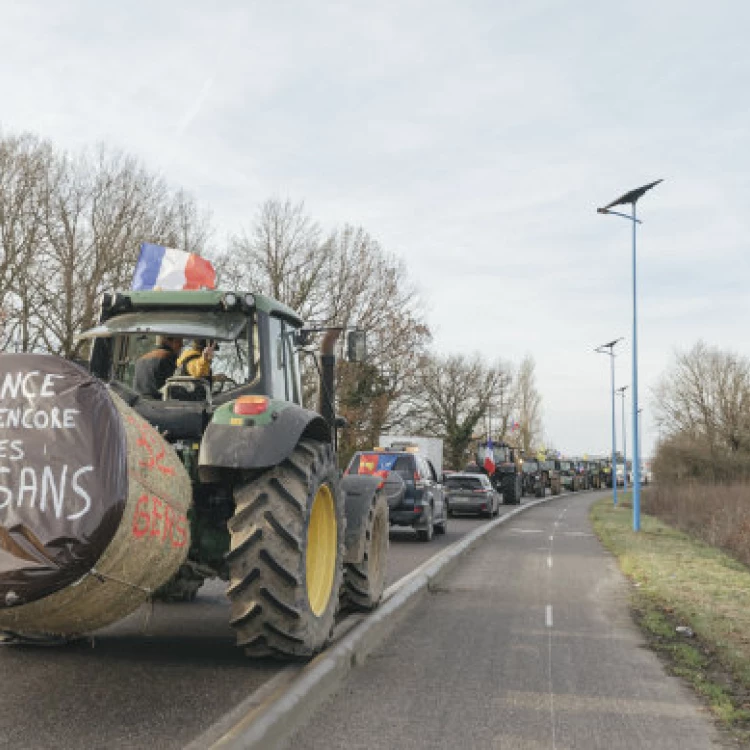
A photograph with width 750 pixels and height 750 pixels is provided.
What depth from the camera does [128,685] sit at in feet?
17.5

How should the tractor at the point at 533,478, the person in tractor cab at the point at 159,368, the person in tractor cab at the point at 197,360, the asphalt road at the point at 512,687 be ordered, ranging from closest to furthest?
1. the asphalt road at the point at 512,687
2. the person in tractor cab at the point at 197,360
3. the person in tractor cab at the point at 159,368
4. the tractor at the point at 533,478

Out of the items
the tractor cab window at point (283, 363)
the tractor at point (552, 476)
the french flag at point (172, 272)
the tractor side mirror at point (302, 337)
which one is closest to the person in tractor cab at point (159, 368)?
the tractor cab window at point (283, 363)

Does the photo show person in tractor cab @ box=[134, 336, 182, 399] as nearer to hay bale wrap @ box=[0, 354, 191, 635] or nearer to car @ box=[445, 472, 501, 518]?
hay bale wrap @ box=[0, 354, 191, 635]

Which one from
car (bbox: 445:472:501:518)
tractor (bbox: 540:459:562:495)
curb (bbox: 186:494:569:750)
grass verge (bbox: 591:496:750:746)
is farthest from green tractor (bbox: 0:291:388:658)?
tractor (bbox: 540:459:562:495)

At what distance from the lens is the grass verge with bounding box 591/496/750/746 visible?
6059 mm

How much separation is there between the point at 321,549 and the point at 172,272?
13.9 feet

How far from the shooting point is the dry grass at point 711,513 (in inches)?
839

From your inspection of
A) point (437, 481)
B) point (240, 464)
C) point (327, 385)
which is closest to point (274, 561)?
point (240, 464)

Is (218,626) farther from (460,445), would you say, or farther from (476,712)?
(460,445)

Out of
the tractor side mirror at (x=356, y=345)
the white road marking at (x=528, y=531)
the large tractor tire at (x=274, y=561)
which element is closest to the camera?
the large tractor tire at (x=274, y=561)

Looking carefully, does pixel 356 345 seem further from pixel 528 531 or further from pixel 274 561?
pixel 528 531

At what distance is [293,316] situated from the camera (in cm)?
713

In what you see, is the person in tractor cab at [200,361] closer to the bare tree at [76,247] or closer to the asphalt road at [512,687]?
the asphalt road at [512,687]

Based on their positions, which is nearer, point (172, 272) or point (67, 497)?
point (67, 497)
